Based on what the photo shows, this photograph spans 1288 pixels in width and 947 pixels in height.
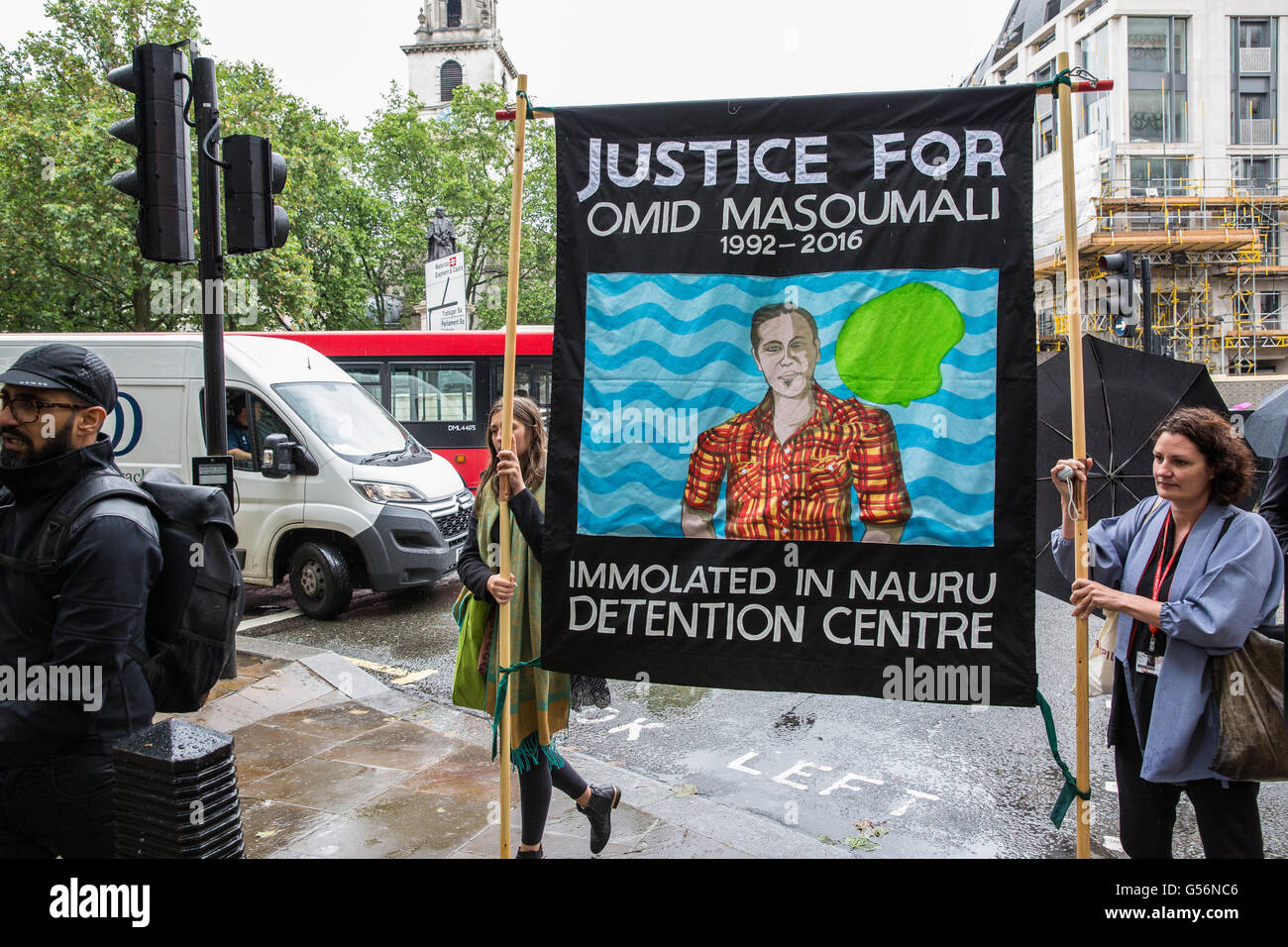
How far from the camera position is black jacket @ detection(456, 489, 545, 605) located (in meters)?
3.27

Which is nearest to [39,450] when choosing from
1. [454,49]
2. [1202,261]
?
[1202,261]

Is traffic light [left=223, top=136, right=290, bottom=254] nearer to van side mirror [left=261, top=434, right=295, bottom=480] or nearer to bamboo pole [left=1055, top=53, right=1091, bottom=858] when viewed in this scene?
van side mirror [left=261, top=434, right=295, bottom=480]

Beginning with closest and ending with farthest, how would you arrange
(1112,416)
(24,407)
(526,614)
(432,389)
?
(24,407) → (526,614) → (1112,416) → (432,389)

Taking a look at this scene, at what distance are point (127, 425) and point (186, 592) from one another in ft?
25.9

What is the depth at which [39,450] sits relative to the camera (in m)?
2.60

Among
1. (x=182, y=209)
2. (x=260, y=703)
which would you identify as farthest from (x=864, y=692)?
(x=182, y=209)

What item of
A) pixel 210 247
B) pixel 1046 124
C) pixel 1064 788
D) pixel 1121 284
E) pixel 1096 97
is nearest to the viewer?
pixel 1064 788

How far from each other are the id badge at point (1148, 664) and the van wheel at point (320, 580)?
24.9ft

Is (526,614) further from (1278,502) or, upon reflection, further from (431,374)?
(431,374)

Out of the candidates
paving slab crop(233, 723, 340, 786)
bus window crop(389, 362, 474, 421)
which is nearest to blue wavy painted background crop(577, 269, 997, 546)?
paving slab crop(233, 723, 340, 786)

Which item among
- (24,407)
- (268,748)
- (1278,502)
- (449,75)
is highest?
(449,75)

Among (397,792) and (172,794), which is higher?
(172,794)
